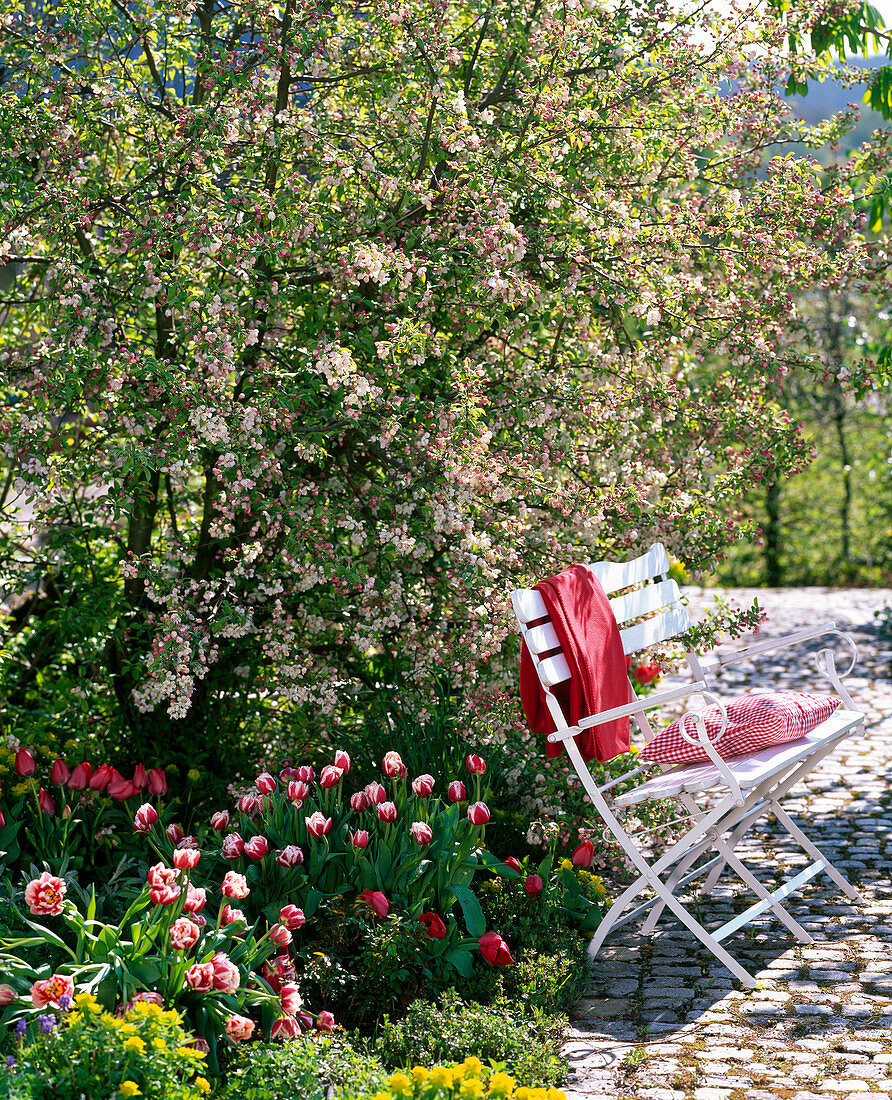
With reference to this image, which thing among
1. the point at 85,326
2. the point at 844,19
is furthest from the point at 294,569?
the point at 844,19

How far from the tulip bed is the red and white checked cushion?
480mm

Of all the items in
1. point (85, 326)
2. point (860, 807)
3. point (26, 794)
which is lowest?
point (860, 807)

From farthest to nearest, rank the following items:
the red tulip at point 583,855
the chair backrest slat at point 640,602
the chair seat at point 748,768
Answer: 1. the chair backrest slat at point 640,602
2. the red tulip at point 583,855
3. the chair seat at point 748,768

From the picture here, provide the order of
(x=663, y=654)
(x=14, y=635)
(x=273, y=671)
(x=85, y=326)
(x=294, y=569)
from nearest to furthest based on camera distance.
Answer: (x=85, y=326) → (x=294, y=569) → (x=273, y=671) → (x=663, y=654) → (x=14, y=635)

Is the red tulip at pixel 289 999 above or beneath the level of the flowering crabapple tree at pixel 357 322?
beneath

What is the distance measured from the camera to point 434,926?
10.7ft

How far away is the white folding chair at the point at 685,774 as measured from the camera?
3.53 metres

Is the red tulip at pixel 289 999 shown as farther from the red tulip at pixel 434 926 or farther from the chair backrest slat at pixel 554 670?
the chair backrest slat at pixel 554 670

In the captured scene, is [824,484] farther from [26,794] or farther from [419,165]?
[26,794]

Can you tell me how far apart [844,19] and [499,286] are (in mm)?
2918

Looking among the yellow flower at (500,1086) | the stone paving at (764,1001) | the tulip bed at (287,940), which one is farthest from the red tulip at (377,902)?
the yellow flower at (500,1086)

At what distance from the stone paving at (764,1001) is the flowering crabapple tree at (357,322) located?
126cm

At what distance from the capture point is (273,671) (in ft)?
14.5

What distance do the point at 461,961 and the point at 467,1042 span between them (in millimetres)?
405
